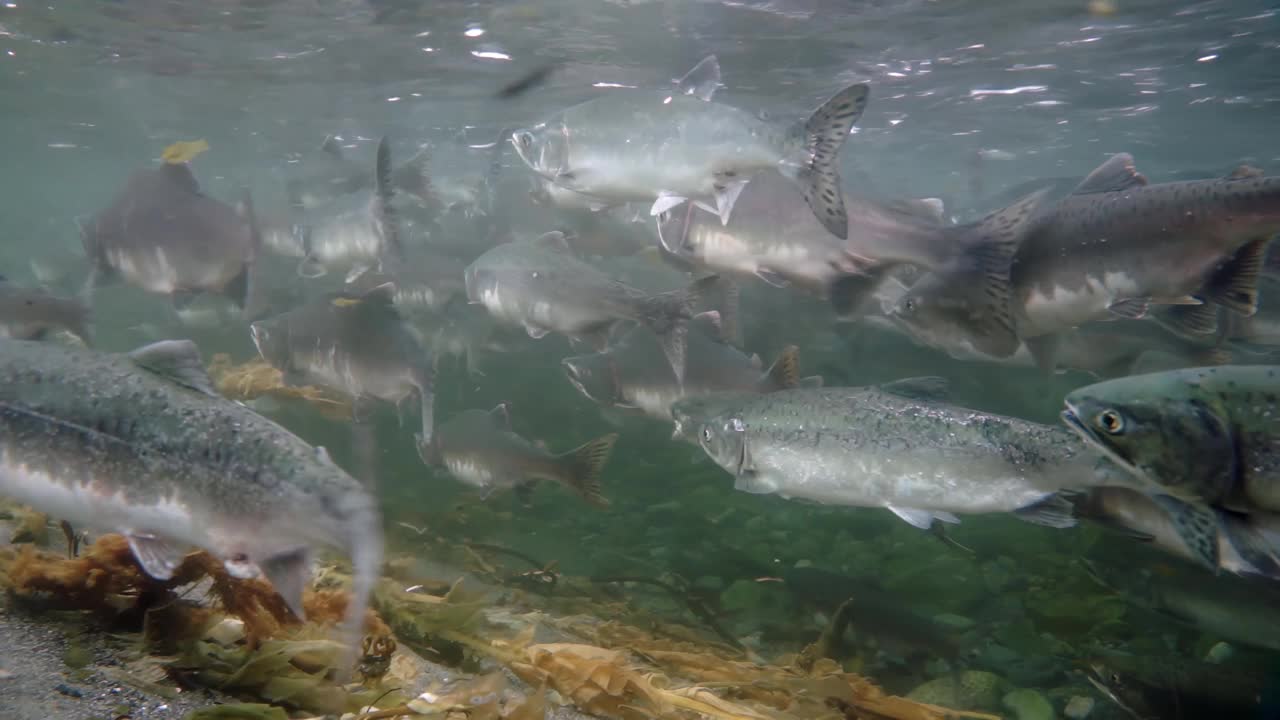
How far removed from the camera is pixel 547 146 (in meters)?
5.32

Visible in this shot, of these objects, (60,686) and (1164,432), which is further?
(1164,432)

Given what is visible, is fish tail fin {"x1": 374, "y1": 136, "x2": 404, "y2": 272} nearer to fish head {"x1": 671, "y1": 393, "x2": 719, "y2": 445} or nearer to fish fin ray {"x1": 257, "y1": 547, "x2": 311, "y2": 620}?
fish head {"x1": 671, "y1": 393, "x2": 719, "y2": 445}

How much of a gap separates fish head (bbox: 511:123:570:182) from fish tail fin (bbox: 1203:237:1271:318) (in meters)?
4.39

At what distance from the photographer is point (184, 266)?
240 inches

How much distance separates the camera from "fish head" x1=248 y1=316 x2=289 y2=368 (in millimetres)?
6250

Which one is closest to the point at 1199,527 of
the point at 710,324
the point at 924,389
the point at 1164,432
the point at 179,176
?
the point at 1164,432

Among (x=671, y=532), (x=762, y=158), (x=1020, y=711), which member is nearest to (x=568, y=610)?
(x=671, y=532)

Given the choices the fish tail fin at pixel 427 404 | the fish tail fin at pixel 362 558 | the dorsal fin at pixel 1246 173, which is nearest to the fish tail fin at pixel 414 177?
the fish tail fin at pixel 427 404

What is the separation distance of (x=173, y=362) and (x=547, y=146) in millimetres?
3244

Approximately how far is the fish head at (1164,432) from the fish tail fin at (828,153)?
2.03 meters

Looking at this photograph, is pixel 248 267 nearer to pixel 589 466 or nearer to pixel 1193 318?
pixel 589 466

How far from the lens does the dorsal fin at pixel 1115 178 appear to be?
15.0ft

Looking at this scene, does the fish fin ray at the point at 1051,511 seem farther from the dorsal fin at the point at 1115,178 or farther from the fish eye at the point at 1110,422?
the dorsal fin at the point at 1115,178

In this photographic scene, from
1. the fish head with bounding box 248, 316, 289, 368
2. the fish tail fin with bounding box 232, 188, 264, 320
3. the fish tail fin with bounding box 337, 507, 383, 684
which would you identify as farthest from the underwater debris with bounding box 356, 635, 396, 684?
the fish tail fin with bounding box 232, 188, 264, 320
